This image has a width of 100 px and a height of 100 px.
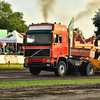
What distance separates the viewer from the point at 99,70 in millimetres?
22375

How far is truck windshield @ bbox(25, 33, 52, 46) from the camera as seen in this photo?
1955 centimetres

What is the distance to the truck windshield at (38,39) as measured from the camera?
19547mm

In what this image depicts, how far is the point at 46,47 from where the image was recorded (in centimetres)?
1955

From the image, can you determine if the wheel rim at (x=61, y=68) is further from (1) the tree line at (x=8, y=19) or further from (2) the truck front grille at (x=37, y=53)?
(1) the tree line at (x=8, y=19)

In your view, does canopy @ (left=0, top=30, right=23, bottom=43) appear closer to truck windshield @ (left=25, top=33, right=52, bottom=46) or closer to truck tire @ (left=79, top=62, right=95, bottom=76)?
A: truck tire @ (left=79, top=62, right=95, bottom=76)

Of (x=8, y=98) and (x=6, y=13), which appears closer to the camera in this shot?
(x=8, y=98)

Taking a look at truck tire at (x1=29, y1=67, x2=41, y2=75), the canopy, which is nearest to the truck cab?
truck tire at (x1=29, y1=67, x2=41, y2=75)

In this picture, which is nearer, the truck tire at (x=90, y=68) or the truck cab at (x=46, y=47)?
the truck cab at (x=46, y=47)

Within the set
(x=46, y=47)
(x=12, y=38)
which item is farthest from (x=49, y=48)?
(x=12, y=38)

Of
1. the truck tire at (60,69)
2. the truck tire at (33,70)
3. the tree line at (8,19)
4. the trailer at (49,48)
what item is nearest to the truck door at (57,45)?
the trailer at (49,48)

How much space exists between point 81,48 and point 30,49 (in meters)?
4.51

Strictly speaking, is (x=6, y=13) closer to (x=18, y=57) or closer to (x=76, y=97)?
(x=18, y=57)

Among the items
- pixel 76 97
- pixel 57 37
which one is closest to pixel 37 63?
pixel 57 37

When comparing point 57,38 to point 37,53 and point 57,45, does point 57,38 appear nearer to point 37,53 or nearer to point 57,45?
point 57,45
